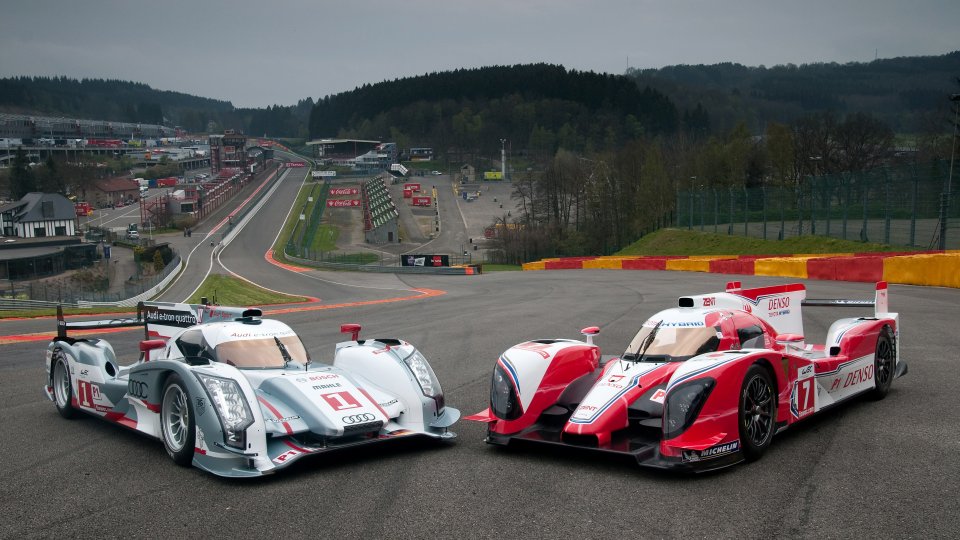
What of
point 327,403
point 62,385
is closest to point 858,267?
point 327,403

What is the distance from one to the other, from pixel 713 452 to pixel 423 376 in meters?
3.32

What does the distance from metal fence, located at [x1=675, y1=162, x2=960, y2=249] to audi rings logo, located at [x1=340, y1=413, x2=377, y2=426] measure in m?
26.4

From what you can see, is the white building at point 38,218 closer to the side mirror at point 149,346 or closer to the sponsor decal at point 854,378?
the side mirror at point 149,346

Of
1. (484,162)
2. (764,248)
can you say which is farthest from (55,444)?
(484,162)

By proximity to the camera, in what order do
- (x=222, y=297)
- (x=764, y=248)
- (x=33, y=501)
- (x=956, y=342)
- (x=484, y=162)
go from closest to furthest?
(x=33, y=501) → (x=956, y=342) → (x=764, y=248) → (x=222, y=297) → (x=484, y=162)

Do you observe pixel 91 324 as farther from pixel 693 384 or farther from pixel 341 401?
pixel 693 384

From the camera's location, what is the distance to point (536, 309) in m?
22.4

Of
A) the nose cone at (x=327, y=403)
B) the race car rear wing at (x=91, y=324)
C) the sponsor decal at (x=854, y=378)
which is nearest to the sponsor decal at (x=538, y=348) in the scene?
the nose cone at (x=327, y=403)

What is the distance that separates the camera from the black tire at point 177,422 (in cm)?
765

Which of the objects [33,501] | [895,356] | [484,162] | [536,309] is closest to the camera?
[33,501]

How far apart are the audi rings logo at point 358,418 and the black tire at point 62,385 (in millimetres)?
4378

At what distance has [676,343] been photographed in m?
8.65

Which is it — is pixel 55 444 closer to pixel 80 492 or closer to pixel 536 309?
pixel 80 492

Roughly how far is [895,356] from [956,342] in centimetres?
406
